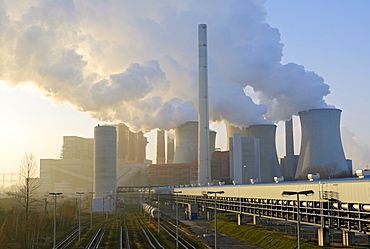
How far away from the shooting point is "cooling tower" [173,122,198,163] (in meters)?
98.4

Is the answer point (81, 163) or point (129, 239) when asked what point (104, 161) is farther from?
point (81, 163)

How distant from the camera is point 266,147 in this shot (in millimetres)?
95188

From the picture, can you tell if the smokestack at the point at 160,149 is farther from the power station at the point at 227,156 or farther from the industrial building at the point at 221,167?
the industrial building at the point at 221,167

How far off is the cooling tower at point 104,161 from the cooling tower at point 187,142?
561 inches

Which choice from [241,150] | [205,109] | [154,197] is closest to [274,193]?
[205,109]

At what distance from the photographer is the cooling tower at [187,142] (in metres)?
98.4

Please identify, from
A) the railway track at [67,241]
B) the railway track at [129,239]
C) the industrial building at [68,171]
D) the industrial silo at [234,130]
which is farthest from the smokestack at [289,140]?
the railway track at [67,241]

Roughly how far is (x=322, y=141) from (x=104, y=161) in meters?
44.7

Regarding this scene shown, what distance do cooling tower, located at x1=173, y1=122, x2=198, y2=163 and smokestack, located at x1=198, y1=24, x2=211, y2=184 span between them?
42.9ft

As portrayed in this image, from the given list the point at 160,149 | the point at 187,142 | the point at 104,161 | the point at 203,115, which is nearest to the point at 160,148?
the point at 160,149

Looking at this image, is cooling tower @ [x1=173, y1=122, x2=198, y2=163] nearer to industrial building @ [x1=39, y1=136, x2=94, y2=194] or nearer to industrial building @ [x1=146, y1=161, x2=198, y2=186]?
industrial building @ [x1=146, y1=161, x2=198, y2=186]

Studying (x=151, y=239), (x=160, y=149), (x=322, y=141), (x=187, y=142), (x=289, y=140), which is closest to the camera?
(x=151, y=239)

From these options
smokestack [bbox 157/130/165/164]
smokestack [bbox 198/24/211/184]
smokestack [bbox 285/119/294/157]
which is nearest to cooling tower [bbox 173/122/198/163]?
smokestack [bbox 198/24/211/184]

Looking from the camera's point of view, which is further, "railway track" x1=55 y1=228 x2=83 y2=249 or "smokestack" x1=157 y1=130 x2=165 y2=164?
"smokestack" x1=157 y1=130 x2=165 y2=164
